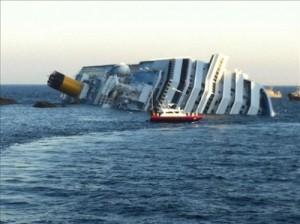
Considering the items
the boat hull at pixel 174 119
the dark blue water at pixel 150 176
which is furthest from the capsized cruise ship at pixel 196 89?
the dark blue water at pixel 150 176

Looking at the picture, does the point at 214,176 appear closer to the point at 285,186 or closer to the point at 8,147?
the point at 285,186

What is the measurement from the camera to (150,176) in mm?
49312

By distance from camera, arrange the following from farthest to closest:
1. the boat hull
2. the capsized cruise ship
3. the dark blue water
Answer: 1. the capsized cruise ship
2. the boat hull
3. the dark blue water

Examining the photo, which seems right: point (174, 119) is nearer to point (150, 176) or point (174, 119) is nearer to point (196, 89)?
point (196, 89)

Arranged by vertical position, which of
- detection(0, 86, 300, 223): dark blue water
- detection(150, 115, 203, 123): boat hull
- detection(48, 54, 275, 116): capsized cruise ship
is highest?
detection(48, 54, 275, 116): capsized cruise ship

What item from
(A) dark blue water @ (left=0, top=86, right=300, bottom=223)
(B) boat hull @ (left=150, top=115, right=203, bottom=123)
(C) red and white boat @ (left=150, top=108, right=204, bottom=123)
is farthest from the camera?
(C) red and white boat @ (left=150, top=108, right=204, bottom=123)

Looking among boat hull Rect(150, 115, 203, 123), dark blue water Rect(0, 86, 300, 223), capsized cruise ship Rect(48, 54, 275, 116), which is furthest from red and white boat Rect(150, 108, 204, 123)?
dark blue water Rect(0, 86, 300, 223)

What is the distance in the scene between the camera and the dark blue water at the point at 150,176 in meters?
36.7

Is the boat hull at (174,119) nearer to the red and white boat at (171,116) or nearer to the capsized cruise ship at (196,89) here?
the red and white boat at (171,116)

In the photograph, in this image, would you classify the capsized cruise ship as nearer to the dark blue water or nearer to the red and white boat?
the red and white boat

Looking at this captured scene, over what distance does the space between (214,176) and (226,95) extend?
68.8 metres

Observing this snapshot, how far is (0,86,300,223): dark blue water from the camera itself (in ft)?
120

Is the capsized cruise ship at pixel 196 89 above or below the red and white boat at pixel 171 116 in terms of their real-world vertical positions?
above

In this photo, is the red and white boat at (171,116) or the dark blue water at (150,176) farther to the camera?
the red and white boat at (171,116)
